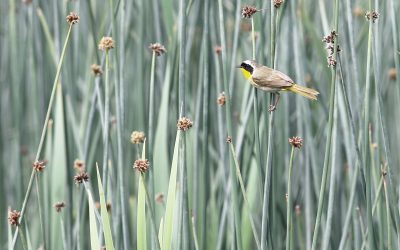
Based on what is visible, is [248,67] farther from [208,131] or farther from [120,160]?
[208,131]

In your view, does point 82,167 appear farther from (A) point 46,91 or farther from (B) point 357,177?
(A) point 46,91

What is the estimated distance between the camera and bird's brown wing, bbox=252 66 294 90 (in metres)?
1.12

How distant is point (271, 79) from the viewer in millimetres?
1125

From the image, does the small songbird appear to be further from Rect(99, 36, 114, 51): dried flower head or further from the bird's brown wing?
Rect(99, 36, 114, 51): dried flower head

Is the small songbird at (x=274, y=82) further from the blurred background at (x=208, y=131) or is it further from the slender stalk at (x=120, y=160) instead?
the slender stalk at (x=120, y=160)

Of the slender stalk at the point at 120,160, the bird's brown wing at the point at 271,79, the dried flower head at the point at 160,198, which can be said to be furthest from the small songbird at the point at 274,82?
the dried flower head at the point at 160,198

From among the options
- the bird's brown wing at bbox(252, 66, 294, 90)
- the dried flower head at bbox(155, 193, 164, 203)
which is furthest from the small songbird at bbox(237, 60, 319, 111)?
the dried flower head at bbox(155, 193, 164, 203)

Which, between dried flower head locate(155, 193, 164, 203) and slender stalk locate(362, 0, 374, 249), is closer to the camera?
slender stalk locate(362, 0, 374, 249)

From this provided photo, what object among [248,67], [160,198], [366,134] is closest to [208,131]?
[160,198]

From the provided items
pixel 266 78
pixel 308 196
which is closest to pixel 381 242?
pixel 308 196

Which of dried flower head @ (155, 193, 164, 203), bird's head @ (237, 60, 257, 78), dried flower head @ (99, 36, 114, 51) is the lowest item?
dried flower head @ (155, 193, 164, 203)

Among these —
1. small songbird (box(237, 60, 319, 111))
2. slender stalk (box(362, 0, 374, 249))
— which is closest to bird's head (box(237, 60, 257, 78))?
small songbird (box(237, 60, 319, 111))

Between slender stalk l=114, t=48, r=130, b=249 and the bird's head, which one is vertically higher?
the bird's head

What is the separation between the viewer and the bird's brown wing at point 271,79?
112 centimetres
